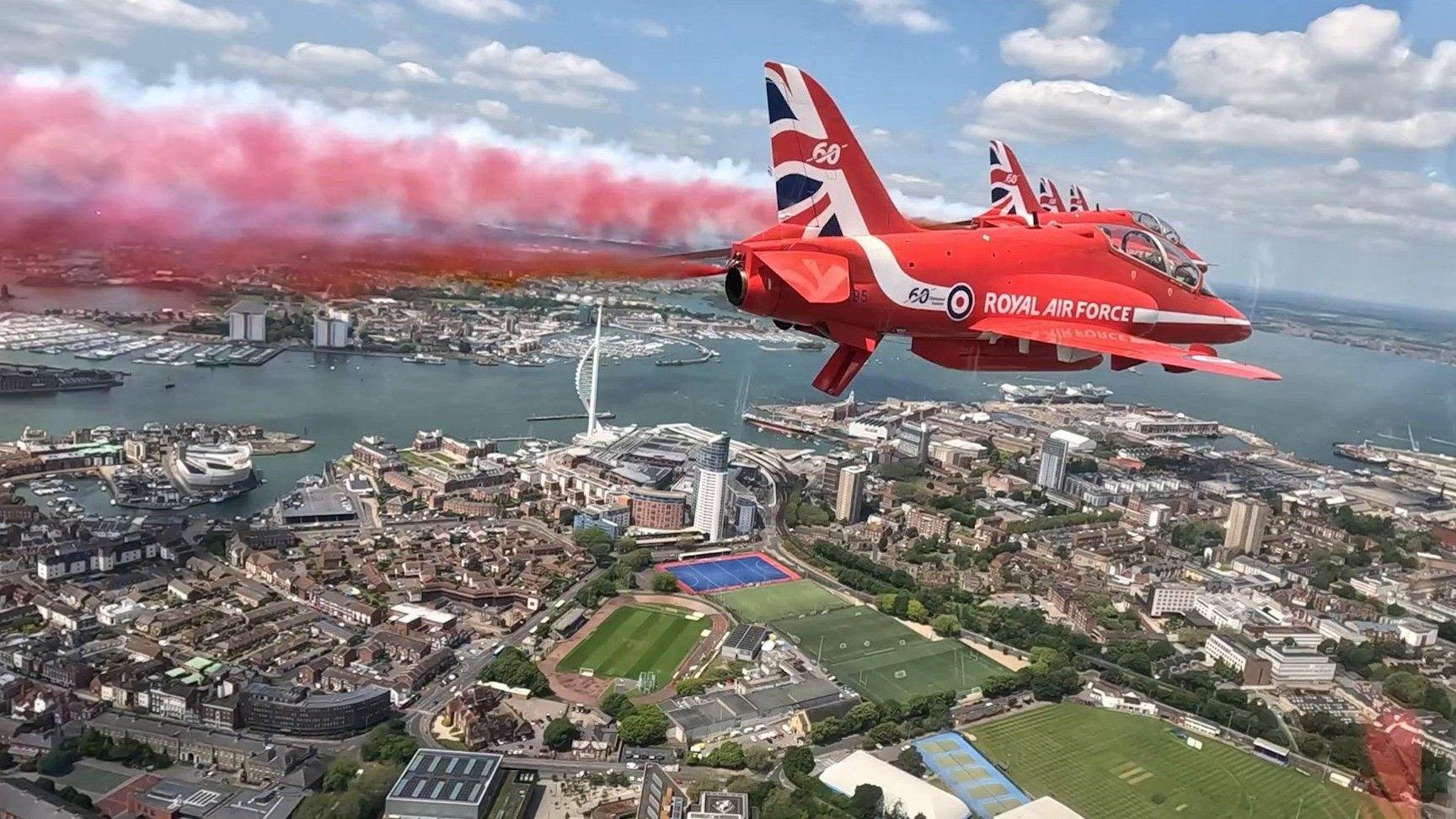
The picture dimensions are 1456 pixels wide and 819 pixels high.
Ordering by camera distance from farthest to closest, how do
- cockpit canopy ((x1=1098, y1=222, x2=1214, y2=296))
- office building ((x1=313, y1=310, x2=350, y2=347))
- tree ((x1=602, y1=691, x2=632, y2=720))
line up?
office building ((x1=313, y1=310, x2=350, y2=347)), tree ((x1=602, y1=691, x2=632, y2=720)), cockpit canopy ((x1=1098, y1=222, x2=1214, y2=296))

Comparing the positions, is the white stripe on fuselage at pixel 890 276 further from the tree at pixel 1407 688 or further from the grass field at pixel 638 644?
the tree at pixel 1407 688

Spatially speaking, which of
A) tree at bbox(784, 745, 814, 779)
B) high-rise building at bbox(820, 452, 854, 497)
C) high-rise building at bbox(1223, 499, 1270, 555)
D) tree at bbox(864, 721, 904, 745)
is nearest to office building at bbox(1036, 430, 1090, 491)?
high-rise building at bbox(1223, 499, 1270, 555)

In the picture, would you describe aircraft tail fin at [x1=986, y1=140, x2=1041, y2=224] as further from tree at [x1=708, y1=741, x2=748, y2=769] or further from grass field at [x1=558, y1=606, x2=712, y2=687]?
grass field at [x1=558, y1=606, x2=712, y2=687]

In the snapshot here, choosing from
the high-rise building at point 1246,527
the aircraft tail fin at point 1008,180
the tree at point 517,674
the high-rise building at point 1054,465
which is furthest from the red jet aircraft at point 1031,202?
the high-rise building at point 1054,465

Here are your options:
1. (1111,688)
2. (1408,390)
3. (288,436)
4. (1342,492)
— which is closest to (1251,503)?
(1342,492)

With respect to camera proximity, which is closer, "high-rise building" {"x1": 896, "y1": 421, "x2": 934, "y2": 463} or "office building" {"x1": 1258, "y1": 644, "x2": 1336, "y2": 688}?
"office building" {"x1": 1258, "y1": 644, "x2": 1336, "y2": 688}

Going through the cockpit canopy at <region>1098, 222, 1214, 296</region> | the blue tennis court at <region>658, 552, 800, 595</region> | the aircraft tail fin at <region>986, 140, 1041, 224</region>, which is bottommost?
the blue tennis court at <region>658, 552, 800, 595</region>
